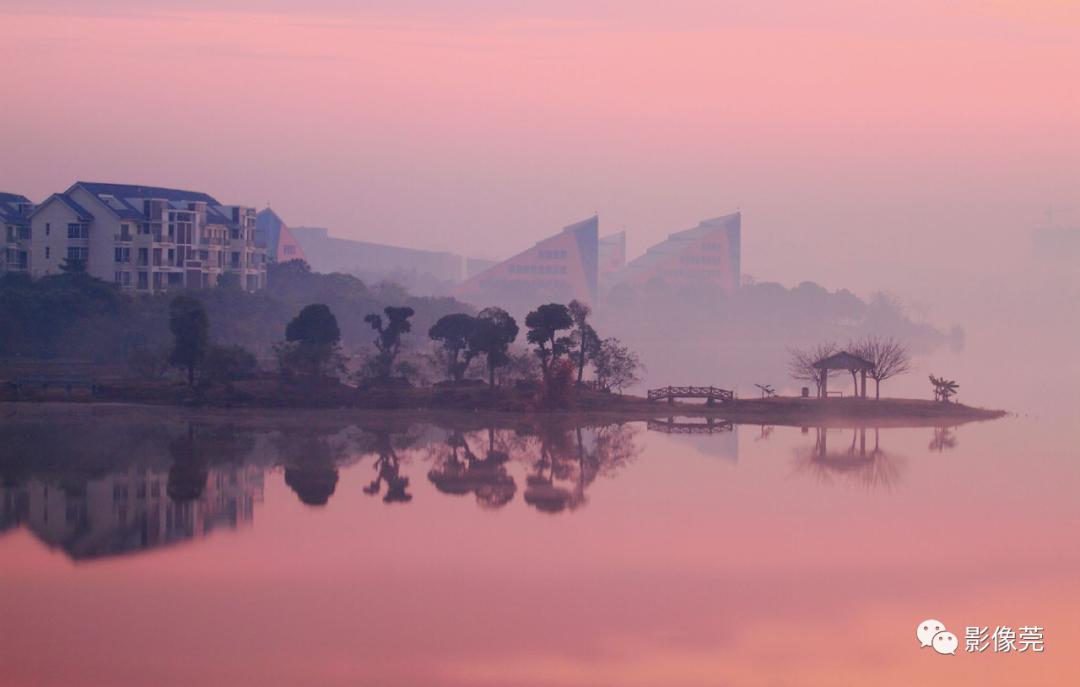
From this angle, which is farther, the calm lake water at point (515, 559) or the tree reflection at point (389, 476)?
the tree reflection at point (389, 476)

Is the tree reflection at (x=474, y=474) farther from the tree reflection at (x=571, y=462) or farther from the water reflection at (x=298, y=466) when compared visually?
the tree reflection at (x=571, y=462)

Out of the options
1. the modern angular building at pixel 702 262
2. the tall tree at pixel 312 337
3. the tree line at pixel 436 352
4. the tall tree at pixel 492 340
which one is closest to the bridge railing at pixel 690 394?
the tree line at pixel 436 352

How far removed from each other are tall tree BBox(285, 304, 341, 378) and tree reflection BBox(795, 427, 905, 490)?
12.5 meters

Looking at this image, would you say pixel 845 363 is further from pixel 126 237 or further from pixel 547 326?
pixel 126 237

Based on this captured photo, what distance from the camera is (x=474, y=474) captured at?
24234 millimetres

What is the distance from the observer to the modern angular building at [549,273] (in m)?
86.2

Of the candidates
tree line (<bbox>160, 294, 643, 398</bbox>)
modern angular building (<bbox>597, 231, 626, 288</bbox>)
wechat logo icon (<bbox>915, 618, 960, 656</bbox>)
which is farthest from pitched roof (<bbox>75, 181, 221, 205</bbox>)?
modern angular building (<bbox>597, 231, 626, 288</bbox>)

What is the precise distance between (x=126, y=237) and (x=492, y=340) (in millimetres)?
18267

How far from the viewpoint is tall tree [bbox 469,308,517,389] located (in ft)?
110

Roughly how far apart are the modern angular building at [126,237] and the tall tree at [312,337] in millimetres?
13987

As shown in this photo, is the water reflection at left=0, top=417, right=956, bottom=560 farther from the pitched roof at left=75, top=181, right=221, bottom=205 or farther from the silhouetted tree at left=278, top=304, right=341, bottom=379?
the pitched roof at left=75, top=181, right=221, bottom=205

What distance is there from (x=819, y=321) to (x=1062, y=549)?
69049mm

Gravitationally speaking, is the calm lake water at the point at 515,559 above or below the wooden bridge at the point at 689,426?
below

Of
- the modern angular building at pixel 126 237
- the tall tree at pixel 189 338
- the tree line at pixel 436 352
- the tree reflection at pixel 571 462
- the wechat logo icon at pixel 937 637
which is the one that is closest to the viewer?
the wechat logo icon at pixel 937 637
